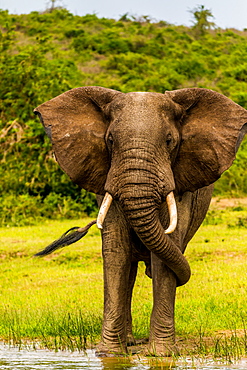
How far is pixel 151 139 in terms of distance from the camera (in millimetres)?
5910

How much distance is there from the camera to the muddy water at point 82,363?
5902 mm

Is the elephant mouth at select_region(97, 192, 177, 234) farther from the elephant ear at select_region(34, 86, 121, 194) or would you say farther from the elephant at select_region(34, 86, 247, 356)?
the elephant ear at select_region(34, 86, 121, 194)

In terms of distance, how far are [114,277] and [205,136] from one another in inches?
53.4

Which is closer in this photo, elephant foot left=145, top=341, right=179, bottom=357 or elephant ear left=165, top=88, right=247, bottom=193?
elephant foot left=145, top=341, right=179, bottom=357

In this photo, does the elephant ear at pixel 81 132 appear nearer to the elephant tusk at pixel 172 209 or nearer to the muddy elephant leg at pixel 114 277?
the muddy elephant leg at pixel 114 277

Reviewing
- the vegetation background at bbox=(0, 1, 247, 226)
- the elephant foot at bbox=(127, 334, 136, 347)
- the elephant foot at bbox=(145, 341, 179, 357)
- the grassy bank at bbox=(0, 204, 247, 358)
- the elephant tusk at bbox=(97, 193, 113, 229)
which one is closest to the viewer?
the elephant tusk at bbox=(97, 193, 113, 229)

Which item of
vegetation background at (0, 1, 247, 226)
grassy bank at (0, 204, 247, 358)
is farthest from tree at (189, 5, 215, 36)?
grassy bank at (0, 204, 247, 358)

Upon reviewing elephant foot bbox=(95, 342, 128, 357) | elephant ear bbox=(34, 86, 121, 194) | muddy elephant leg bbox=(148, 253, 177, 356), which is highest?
elephant ear bbox=(34, 86, 121, 194)

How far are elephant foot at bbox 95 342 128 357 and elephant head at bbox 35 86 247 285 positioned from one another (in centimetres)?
74

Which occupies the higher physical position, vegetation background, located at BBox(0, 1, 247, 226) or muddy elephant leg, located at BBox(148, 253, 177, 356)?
muddy elephant leg, located at BBox(148, 253, 177, 356)

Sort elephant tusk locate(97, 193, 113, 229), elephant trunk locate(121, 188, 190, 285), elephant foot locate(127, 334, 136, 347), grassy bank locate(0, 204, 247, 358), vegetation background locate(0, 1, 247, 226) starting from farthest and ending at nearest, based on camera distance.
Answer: vegetation background locate(0, 1, 247, 226), grassy bank locate(0, 204, 247, 358), elephant foot locate(127, 334, 136, 347), elephant tusk locate(97, 193, 113, 229), elephant trunk locate(121, 188, 190, 285)

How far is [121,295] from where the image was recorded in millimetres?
6449

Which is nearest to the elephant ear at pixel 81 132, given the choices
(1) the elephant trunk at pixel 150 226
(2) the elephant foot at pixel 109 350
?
(1) the elephant trunk at pixel 150 226

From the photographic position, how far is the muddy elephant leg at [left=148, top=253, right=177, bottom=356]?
639 centimetres
